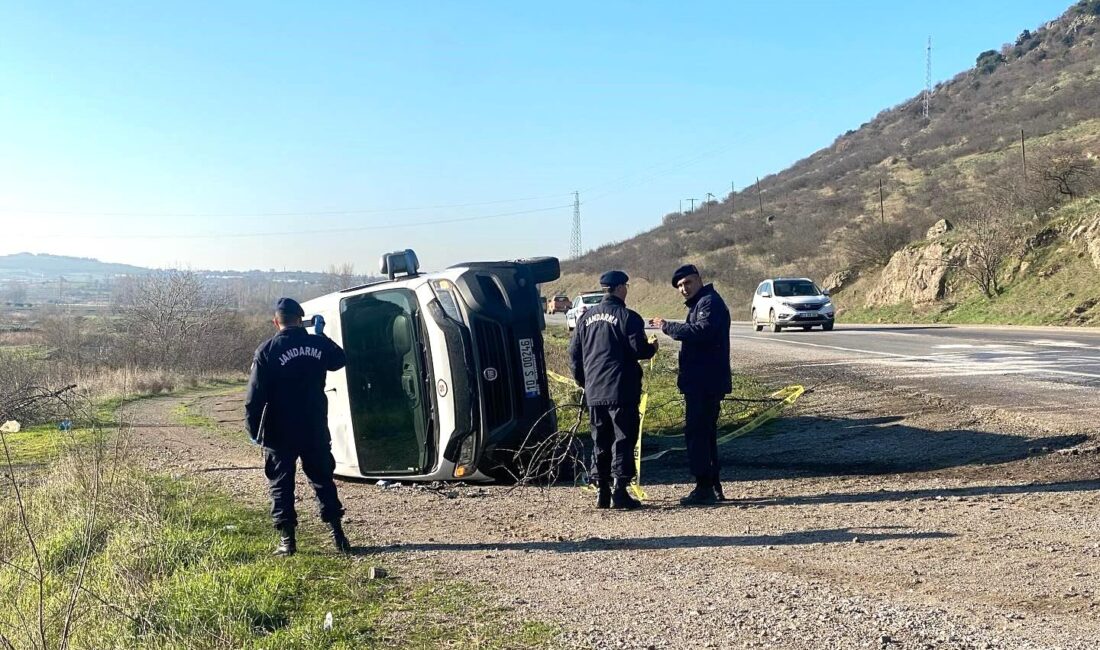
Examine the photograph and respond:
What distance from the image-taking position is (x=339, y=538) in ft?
19.6

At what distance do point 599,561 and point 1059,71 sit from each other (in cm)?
8434

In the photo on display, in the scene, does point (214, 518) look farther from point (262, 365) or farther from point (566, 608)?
point (566, 608)

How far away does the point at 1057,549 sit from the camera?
4.70 meters

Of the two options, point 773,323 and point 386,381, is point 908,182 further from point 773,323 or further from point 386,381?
point 386,381

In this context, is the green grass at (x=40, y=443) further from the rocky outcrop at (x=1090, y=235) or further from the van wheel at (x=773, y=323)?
the rocky outcrop at (x=1090, y=235)

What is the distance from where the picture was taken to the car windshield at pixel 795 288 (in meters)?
27.9

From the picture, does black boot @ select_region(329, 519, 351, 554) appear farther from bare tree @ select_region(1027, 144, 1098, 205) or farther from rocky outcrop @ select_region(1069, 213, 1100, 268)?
bare tree @ select_region(1027, 144, 1098, 205)

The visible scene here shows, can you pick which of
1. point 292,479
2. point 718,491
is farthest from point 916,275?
point 292,479

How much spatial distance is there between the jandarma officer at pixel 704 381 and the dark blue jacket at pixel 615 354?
25 centimetres

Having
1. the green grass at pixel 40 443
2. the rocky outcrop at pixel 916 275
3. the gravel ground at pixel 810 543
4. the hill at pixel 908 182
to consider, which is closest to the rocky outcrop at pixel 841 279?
the hill at pixel 908 182

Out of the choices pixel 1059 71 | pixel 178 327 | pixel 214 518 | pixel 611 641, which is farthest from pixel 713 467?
pixel 1059 71

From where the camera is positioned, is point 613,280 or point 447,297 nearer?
point 613,280

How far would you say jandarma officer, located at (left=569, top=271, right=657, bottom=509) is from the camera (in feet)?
21.9

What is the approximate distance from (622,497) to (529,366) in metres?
1.57
